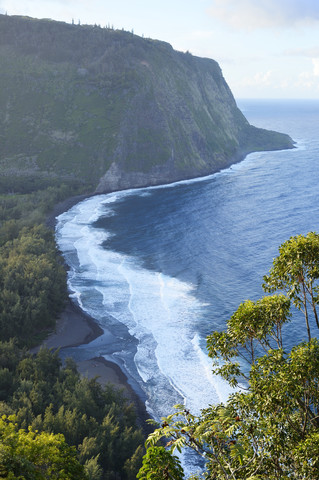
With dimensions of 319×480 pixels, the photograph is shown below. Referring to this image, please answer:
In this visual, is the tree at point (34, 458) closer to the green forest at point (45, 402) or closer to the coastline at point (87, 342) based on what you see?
the green forest at point (45, 402)

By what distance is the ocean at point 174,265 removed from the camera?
129 feet

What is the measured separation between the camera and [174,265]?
2491 inches

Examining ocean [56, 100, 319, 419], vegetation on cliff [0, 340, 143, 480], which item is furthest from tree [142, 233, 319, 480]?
ocean [56, 100, 319, 419]

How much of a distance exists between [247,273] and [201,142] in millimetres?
95382

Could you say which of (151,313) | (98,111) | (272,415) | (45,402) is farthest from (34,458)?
(98,111)

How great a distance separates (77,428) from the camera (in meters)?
28.0

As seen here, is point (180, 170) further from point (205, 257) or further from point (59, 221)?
point (205, 257)

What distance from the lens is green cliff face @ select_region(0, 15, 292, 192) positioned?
12062cm

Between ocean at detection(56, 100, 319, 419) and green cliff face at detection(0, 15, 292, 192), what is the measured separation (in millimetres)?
14088

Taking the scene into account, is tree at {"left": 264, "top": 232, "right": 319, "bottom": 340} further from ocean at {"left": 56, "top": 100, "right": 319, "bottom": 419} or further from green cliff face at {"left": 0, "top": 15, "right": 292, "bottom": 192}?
green cliff face at {"left": 0, "top": 15, "right": 292, "bottom": 192}

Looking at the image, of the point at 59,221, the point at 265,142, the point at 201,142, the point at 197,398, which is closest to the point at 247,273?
the point at 197,398

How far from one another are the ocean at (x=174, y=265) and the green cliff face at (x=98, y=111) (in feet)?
46.2

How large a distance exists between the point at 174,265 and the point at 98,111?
8692cm

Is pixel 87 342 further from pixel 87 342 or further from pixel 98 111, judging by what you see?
pixel 98 111
